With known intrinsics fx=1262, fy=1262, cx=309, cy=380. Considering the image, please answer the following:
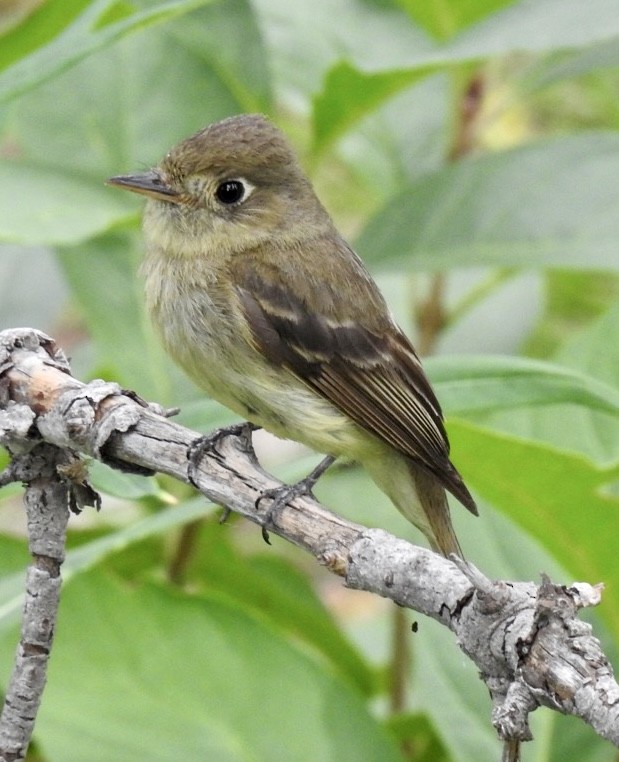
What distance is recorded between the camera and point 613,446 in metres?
3.35

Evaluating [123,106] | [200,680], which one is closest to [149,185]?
[123,106]

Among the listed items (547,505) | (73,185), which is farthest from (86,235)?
(547,505)

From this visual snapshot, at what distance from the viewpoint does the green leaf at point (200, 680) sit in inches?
117

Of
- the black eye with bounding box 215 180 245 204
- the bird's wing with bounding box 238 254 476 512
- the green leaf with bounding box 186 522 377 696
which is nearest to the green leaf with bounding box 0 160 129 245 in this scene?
the black eye with bounding box 215 180 245 204

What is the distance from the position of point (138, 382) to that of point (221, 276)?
0.48 metres

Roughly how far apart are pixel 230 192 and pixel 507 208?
0.76 meters

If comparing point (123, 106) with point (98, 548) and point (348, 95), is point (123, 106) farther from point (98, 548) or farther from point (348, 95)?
point (98, 548)

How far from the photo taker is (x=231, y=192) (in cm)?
340

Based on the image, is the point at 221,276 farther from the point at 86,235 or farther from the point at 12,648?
the point at 12,648

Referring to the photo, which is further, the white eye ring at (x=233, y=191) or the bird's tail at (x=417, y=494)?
the white eye ring at (x=233, y=191)

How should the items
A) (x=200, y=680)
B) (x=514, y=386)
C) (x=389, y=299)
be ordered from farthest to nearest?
(x=389, y=299) < (x=200, y=680) < (x=514, y=386)

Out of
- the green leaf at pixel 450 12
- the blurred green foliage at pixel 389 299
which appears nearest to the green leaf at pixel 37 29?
the blurred green foliage at pixel 389 299

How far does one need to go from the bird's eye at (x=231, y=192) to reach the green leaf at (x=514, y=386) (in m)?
0.91

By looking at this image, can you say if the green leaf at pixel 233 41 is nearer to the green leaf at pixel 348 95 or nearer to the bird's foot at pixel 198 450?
the green leaf at pixel 348 95
